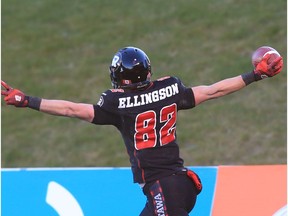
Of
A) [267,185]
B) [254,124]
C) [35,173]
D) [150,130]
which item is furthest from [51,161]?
[150,130]

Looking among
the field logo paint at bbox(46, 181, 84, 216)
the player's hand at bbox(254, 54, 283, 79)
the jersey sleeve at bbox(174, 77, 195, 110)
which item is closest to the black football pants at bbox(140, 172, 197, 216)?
the jersey sleeve at bbox(174, 77, 195, 110)

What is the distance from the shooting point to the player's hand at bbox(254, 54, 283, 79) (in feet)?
17.1

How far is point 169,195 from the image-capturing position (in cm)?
505

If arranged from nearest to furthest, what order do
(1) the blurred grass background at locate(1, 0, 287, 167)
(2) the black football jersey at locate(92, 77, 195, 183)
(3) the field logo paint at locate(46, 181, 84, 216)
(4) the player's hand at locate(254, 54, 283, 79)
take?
1. (2) the black football jersey at locate(92, 77, 195, 183)
2. (4) the player's hand at locate(254, 54, 283, 79)
3. (3) the field logo paint at locate(46, 181, 84, 216)
4. (1) the blurred grass background at locate(1, 0, 287, 167)

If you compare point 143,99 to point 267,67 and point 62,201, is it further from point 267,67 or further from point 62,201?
point 62,201

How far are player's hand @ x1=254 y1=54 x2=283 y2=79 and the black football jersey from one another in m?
0.60

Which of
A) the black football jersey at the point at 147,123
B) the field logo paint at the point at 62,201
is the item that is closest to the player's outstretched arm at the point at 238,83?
the black football jersey at the point at 147,123

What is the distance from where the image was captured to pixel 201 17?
12633 millimetres

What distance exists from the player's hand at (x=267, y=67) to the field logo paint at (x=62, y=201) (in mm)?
2081

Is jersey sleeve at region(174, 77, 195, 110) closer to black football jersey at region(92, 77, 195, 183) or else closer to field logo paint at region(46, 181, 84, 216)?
black football jersey at region(92, 77, 195, 183)

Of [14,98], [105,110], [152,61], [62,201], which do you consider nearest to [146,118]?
[105,110]

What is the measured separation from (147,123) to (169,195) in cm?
51

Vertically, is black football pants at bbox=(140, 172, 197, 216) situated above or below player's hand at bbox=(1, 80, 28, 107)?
below

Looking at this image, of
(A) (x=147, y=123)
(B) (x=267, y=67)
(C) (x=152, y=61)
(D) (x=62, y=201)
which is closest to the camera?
(A) (x=147, y=123)
